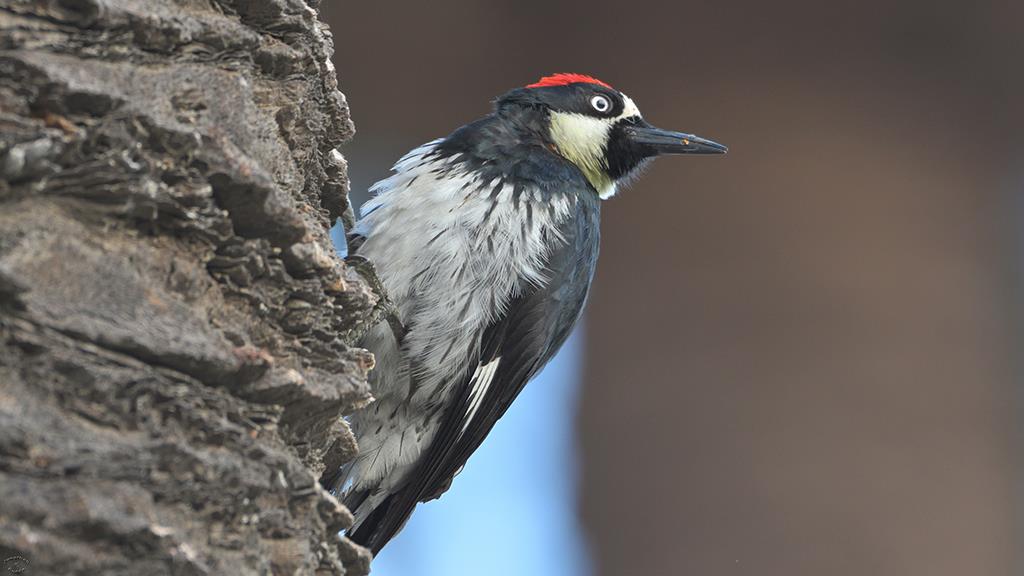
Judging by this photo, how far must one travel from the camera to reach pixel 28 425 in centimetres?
109

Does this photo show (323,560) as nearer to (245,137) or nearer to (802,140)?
(245,137)

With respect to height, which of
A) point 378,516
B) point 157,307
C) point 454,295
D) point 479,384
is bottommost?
point 378,516

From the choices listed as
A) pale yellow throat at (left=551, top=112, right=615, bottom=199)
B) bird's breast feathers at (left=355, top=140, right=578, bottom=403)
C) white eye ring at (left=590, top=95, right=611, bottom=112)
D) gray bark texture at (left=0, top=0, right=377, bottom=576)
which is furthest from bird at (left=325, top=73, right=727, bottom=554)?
gray bark texture at (left=0, top=0, right=377, bottom=576)

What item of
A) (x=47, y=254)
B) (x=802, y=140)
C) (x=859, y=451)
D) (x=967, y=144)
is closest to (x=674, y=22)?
(x=802, y=140)

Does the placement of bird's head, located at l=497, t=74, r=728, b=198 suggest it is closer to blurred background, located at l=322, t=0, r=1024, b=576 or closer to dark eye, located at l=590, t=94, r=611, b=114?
dark eye, located at l=590, t=94, r=611, b=114

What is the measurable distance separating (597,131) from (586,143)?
0.17 feet

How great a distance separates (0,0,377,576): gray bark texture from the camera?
1108 millimetres

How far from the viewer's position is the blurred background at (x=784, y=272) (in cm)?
398

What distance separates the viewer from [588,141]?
123 inches

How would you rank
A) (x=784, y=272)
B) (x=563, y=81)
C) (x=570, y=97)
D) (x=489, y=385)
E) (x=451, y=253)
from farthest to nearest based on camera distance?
(x=784, y=272) → (x=563, y=81) → (x=570, y=97) → (x=489, y=385) → (x=451, y=253)

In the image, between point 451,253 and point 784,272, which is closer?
point 451,253

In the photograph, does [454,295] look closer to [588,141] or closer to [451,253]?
[451,253]

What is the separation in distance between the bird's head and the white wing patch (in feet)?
1.70

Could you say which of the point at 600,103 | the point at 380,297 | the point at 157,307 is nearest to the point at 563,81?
the point at 600,103
